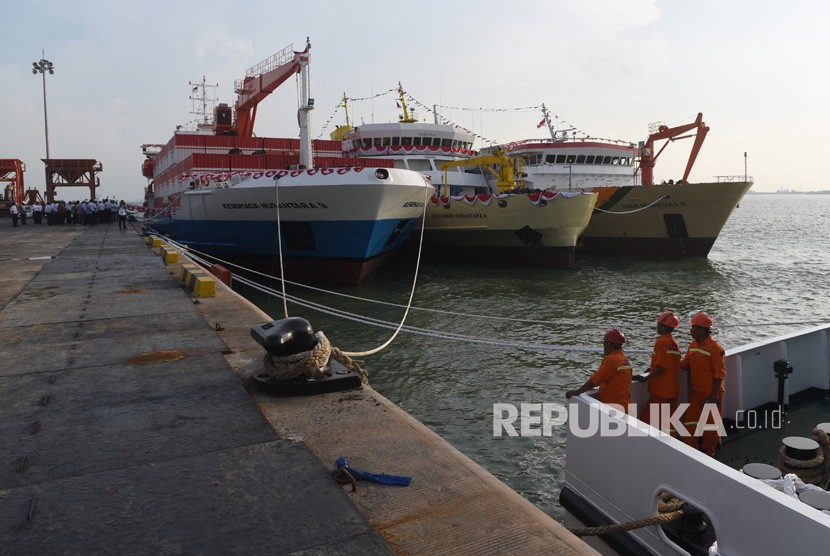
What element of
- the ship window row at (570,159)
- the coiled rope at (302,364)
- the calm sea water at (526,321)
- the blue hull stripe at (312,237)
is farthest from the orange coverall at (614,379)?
the ship window row at (570,159)

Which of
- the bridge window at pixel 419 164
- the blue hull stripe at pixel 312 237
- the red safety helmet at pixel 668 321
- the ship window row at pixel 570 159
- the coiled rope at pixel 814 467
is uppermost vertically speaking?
the ship window row at pixel 570 159

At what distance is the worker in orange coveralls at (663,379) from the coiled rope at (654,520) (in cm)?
177

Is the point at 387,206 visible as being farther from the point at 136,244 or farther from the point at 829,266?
the point at 829,266

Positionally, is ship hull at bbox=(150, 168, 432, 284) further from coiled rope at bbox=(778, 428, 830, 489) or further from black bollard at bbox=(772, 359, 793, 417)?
coiled rope at bbox=(778, 428, 830, 489)

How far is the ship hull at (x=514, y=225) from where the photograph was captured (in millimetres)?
22938

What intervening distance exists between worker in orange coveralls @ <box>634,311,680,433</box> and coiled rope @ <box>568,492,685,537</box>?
69.8 inches

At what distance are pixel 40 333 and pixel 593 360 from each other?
8548mm

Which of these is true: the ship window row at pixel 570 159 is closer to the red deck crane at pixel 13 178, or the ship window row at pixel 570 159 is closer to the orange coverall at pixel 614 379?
the orange coverall at pixel 614 379

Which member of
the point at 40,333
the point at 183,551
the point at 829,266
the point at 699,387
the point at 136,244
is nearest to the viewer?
the point at 183,551

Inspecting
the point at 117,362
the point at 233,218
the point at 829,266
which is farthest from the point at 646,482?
the point at 829,266

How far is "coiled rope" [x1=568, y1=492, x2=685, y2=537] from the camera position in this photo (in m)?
2.85

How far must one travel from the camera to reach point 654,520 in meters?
3.04

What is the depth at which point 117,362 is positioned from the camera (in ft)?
19.6

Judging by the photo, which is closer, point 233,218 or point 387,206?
point 387,206
